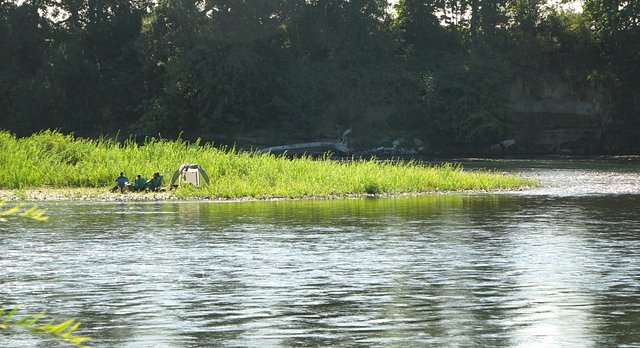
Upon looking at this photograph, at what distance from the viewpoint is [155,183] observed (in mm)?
40469

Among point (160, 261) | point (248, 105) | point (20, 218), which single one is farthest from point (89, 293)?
point (248, 105)

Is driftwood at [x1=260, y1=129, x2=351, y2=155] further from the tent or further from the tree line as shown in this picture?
the tent

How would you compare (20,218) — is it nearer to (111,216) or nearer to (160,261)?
(111,216)

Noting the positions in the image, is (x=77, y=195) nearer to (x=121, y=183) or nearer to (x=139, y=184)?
(x=121, y=183)

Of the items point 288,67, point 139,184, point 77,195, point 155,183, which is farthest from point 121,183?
point 288,67

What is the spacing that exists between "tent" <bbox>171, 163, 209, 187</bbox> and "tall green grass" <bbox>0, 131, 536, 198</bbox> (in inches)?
24.7

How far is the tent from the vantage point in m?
40.9

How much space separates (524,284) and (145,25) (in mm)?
75283

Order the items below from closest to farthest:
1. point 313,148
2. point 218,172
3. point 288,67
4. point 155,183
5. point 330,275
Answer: point 330,275
point 155,183
point 218,172
point 313,148
point 288,67

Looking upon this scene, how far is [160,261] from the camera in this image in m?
22.0

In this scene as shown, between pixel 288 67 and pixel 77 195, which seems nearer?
pixel 77 195

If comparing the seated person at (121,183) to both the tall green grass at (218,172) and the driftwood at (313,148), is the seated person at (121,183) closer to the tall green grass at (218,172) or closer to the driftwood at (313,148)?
the tall green grass at (218,172)

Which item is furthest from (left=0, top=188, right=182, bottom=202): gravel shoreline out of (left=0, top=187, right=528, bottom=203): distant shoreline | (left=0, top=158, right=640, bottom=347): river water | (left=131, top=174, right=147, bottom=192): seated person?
(left=0, top=158, right=640, bottom=347): river water

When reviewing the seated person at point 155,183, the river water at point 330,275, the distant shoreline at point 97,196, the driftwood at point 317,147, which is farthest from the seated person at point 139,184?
the driftwood at point 317,147
